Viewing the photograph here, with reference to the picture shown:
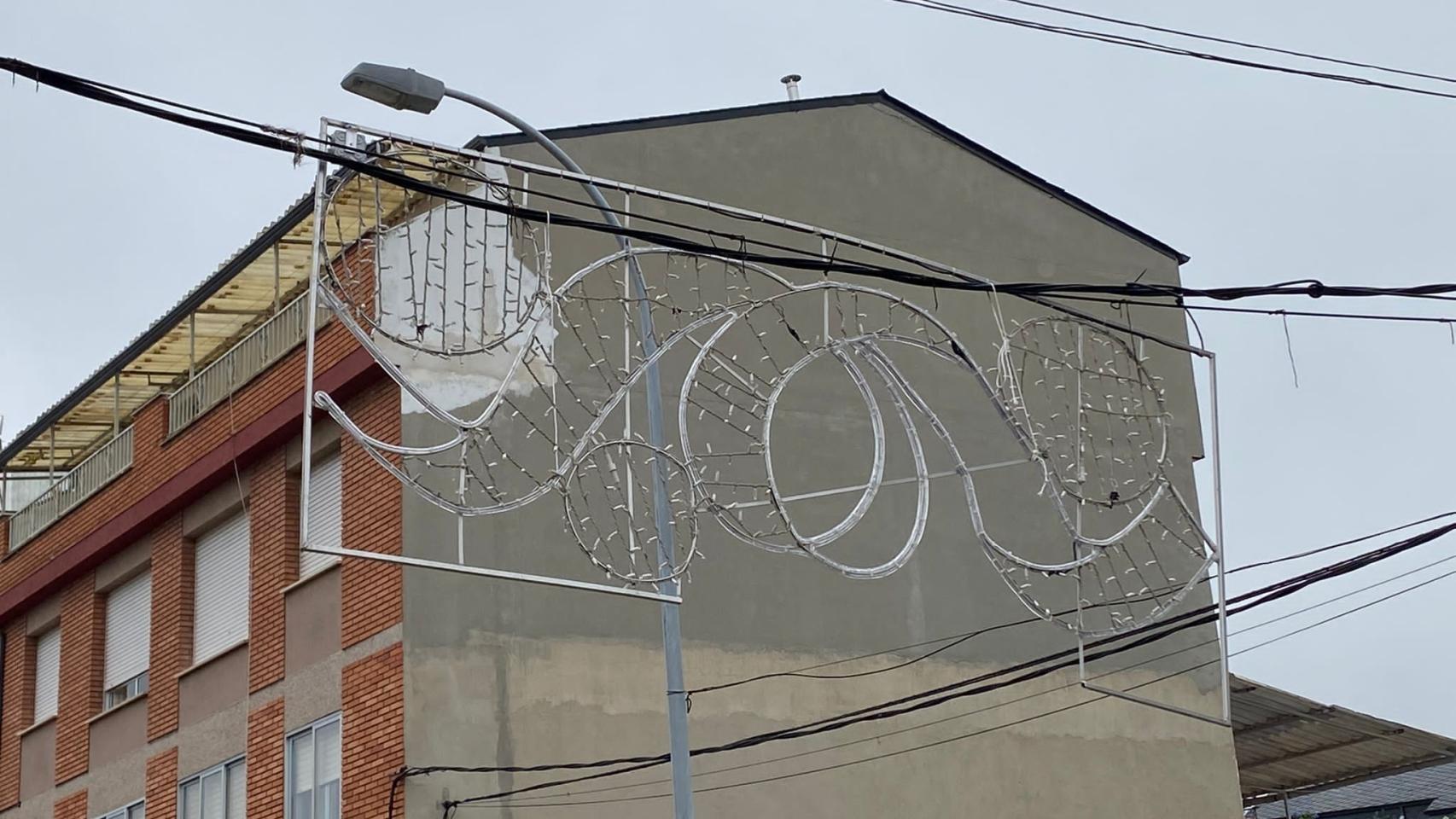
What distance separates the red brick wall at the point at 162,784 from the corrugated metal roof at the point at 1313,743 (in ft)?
43.3

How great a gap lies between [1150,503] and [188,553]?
1579cm

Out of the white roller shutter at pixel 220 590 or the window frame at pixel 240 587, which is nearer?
the window frame at pixel 240 587

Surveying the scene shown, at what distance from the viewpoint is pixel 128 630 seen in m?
29.2

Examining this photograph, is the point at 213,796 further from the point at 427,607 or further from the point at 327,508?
the point at 427,607

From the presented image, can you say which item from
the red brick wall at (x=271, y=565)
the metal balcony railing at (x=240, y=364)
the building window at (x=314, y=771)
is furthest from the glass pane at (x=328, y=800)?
the metal balcony railing at (x=240, y=364)

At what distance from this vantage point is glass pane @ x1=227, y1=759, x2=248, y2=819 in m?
25.3

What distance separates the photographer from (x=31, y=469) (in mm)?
33562

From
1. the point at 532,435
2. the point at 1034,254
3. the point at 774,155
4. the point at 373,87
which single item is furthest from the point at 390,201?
the point at 373,87

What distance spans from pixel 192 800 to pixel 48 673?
6228 millimetres

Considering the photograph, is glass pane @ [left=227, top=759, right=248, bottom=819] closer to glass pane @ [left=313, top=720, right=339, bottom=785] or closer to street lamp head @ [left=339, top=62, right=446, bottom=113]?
glass pane @ [left=313, top=720, right=339, bottom=785]

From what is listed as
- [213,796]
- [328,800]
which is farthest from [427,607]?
[213,796]

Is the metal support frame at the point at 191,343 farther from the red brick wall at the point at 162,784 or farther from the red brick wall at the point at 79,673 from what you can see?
the red brick wall at the point at 162,784

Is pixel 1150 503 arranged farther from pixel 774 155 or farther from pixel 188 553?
pixel 188 553

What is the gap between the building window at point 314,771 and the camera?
23.5 metres
